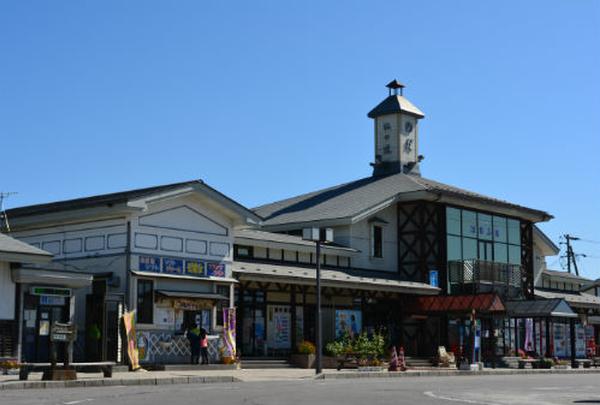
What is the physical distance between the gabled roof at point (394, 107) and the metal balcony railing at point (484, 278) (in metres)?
9.77

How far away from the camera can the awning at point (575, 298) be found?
55.2m

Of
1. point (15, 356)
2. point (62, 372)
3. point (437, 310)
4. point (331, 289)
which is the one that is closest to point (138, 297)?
point (15, 356)

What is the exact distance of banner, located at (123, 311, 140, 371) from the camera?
103 ft

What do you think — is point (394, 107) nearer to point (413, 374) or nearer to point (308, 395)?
point (413, 374)

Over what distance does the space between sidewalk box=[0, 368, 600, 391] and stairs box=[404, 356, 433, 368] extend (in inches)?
126

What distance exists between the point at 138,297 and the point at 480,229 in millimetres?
21712

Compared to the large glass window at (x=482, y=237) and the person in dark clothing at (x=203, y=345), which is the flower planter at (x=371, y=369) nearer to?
the person in dark clothing at (x=203, y=345)

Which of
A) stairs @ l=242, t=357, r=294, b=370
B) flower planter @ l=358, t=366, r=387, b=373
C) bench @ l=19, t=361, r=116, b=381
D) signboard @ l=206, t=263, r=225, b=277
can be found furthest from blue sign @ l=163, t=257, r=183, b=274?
flower planter @ l=358, t=366, r=387, b=373

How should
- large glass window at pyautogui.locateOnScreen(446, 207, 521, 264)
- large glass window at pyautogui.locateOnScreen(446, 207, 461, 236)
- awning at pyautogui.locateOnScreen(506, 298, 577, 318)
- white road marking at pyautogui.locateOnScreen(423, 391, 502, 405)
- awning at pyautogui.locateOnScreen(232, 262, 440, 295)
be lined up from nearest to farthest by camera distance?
white road marking at pyautogui.locateOnScreen(423, 391, 502, 405) < awning at pyautogui.locateOnScreen(232, 262, 440, 295) < awning at pyautogui.locateOnScreen(506, 298, 577, 318) < large glass window at pyautogui.locateOnScreen(446, 207, 461, 236) < large glass window at pyautogui.locateOnScreen(446, 207, 521, 264)

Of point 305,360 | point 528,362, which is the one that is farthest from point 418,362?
point 305,360

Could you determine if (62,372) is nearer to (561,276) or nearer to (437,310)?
(437,310)

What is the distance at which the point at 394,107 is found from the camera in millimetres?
52500

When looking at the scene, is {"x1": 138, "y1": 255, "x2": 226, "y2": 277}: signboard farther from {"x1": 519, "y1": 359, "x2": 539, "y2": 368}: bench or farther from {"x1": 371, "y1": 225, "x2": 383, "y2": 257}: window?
{"x1": 519, "y1": 359, "x2": 539, "y2": 368}: bench

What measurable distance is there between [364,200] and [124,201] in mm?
17438
